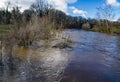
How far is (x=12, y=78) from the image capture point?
28.3 feet

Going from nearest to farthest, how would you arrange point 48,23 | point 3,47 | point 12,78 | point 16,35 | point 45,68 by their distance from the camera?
point 12,78 < point 45,68 < point 3,47 < point 16,35 < point 48,23

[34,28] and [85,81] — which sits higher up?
[34,28]

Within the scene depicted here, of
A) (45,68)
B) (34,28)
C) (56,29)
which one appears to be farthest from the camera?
(56,29)

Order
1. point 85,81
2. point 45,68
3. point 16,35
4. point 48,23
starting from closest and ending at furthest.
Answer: point 85,81, point 45,68, point 16,35, point 48,23

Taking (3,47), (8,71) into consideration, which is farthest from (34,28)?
(8,71)

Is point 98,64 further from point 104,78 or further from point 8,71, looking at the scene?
point 8,71

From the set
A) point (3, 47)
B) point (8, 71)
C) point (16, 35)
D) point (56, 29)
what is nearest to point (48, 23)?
point (56, 29)

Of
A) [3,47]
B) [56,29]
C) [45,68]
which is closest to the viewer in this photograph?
[45,68]

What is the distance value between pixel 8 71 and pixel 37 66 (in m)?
1.84

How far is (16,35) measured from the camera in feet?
57.1

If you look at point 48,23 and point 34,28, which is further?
point 48,23

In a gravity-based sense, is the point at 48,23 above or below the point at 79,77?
above

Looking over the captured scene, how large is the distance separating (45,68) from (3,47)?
320cm

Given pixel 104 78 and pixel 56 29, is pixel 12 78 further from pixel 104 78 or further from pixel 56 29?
pixel 56 29
